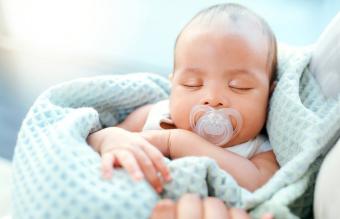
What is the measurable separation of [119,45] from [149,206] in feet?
3.90

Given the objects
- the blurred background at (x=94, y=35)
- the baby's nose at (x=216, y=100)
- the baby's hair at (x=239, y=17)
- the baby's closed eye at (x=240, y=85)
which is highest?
the baby's hair at (x=239, y=17)

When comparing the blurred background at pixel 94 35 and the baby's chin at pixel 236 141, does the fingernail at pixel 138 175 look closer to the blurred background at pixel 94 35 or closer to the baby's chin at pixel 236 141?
the baby's chin at pixel 236 141

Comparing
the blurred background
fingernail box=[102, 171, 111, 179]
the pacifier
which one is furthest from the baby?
the blurred background

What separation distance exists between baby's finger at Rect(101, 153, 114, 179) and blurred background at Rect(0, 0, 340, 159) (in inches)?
32.9

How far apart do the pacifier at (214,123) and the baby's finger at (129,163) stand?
21cm

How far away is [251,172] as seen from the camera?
0.84 m

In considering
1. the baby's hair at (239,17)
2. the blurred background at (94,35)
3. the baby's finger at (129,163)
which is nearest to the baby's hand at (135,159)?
the baby's finger at (129,163)

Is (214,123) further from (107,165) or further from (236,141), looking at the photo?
(107,165)

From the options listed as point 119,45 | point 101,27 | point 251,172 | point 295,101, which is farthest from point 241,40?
point 101,27

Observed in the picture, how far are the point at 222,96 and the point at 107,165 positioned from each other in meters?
0.29

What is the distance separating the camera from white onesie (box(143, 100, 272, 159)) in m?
0.95

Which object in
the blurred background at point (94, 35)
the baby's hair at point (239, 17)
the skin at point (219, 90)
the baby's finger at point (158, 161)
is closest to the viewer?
the baby's finger at point (158, 161)

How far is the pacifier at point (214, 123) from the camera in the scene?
902mm

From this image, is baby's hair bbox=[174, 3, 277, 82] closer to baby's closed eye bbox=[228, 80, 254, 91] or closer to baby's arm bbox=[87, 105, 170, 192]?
baby's closed eye bbox=[228, 80, 254, 91]
